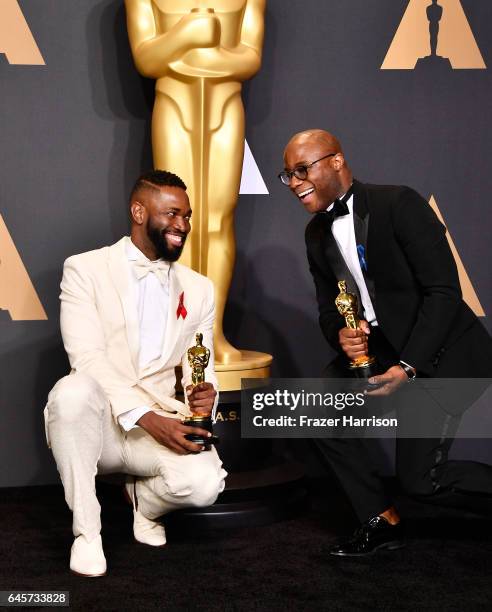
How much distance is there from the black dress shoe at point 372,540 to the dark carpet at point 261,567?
0.14ft

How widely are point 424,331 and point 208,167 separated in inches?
51.5

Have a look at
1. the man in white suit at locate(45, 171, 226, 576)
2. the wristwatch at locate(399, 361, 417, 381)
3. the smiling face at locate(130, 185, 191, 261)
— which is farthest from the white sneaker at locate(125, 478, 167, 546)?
the wristwatch at locate(399, 361, 417, 381)

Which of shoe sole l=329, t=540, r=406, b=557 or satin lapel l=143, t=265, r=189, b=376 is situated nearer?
shoe sole l=329, t=540, r=406, b=557

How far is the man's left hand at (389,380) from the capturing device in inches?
118

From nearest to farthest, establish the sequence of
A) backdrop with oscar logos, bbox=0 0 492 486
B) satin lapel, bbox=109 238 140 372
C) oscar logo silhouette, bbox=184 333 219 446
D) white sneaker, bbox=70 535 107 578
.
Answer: white sneaker, bbox=70 535 107 578, oscar logo silhouette, bbox=184 333 219 446, satin lapel, bbox=109 238 140 372, backdrop with oscar logos, bbox=0 0 492 486

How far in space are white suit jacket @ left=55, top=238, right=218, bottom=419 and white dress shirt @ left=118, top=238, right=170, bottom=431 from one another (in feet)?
0.08

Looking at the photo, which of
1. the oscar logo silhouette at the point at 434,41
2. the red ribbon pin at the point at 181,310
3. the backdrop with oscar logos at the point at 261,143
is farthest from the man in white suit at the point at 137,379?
the oscar logo silhouette at the point at 434,41

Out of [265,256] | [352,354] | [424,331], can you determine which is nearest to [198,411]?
[352,354]

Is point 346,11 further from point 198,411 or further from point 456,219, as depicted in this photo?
point 198,411

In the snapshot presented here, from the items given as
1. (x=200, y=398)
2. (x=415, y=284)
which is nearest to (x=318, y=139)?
(x=415, y=284)

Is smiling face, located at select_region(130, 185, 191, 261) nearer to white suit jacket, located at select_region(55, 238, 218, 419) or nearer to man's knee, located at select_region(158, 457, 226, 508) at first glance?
white suit jacket, located at select_region(55, 238, 218, 419)

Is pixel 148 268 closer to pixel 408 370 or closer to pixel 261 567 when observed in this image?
pixel 408 370

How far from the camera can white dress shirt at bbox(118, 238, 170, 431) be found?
3236 millimetres

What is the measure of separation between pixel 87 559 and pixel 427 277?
140cm
